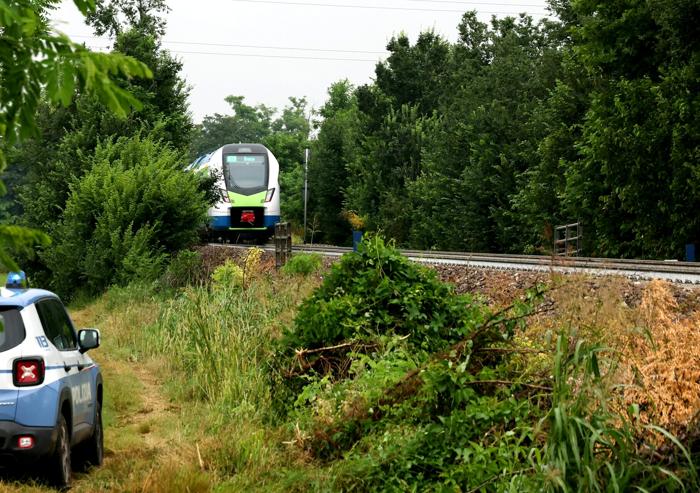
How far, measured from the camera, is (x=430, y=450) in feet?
25.5

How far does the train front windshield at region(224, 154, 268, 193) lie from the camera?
44750 mm

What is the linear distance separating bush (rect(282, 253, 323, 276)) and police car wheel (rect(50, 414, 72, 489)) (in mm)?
12185

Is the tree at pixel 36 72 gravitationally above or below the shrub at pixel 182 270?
above

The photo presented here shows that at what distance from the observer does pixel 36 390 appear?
26.9ft

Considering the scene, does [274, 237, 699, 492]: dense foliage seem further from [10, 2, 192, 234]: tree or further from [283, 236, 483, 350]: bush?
[10, 2, 192, 234]: tree

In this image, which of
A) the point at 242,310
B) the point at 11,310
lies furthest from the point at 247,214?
the point at 11,310

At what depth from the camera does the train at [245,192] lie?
4472 cm

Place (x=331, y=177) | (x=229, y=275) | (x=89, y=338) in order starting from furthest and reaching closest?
(x=331, y=177) → (x=229, y=275) → (x=89, y=338)

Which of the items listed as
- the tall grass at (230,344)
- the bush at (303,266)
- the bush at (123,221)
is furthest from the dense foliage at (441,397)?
the bush at (123,221)

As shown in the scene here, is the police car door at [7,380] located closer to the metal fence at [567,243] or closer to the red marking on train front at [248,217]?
the metal fence at [567,243]

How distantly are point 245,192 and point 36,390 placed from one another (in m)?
36.8

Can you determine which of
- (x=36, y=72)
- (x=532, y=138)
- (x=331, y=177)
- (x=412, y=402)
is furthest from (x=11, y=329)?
(x=331, y=177)

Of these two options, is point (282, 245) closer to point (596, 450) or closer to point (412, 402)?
point (412, 402)

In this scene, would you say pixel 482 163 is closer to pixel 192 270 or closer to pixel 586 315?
pixel 192 270
